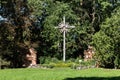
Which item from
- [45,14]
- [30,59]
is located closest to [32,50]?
[30,59]

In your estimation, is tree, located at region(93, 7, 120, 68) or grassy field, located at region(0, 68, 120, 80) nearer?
grassy field, located at region(0, 68, 120, 80)

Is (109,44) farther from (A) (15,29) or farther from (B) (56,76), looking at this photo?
(B) (56,76)

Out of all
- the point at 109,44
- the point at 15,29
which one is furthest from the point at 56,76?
the point at 15,29

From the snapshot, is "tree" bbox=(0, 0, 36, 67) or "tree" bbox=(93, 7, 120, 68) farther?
"tree" bbox=(0, 0, 36, 67)

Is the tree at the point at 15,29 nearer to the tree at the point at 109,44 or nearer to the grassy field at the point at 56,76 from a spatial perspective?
the tree at the point at 109,44

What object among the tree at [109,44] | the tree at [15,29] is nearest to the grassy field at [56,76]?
the tree at [109,44]

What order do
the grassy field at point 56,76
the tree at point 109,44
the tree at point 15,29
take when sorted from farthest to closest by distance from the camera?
1. the tree at point 15,29
2. the tree at point 109,44
3. the grassy field at point 56,76

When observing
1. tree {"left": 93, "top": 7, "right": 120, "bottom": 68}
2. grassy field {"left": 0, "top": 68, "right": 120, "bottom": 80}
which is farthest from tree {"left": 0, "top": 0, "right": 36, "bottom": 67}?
grassy field {"left": 0, "top": 68, "right": 120, "bottom": 80}

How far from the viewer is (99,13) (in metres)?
54.3

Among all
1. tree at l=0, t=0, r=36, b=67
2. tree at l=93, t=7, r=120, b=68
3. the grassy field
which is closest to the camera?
the grassy field

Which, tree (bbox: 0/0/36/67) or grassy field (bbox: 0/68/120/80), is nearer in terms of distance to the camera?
grassy field (bbox: 0/68/120/80)

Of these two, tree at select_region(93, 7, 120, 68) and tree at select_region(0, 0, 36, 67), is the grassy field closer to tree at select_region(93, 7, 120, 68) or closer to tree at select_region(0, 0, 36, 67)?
tree at select_region(93, 7, 120, 68)

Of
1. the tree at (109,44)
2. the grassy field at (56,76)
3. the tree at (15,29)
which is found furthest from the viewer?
the tree at (15,29)

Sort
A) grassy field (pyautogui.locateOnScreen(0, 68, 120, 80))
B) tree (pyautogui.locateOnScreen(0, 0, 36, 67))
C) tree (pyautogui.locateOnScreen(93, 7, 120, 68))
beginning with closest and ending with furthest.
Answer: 1. grassy field (pyautogui.locateOnScreen(0, 68, 120, 80))
2. tree (pyautogui.locateOnScreen(93, 7, 120, 68))
3. tree (pyautogui.locateOnScreen(0, 0, 36, 67))
